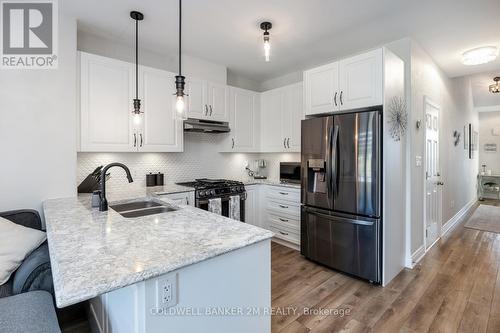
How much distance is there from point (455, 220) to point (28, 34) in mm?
6974

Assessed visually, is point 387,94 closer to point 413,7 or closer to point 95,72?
point 413,7

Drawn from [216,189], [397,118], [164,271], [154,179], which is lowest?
[164,271]

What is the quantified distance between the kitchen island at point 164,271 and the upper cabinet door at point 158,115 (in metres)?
1.58

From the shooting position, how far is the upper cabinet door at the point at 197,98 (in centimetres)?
344

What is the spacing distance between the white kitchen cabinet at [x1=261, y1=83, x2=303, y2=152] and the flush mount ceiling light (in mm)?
2199

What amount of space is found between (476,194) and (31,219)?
9.93 meters

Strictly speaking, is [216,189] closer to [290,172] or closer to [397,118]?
[290,172]

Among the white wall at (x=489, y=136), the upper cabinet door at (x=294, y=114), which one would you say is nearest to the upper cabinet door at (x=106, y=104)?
the upper cabinet door at (x=294, y=114)

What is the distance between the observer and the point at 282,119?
159 inches

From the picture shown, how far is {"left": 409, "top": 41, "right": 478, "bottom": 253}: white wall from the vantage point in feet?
10.2

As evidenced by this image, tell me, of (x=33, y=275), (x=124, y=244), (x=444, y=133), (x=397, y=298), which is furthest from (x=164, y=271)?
(x=444, y=133)

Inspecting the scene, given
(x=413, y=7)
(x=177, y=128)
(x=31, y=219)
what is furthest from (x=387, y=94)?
(x=31, y=219)

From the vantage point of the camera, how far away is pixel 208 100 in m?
3.65

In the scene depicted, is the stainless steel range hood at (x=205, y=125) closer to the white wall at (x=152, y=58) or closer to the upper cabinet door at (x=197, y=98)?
the upper cabinet door at (x=197, y=98)
